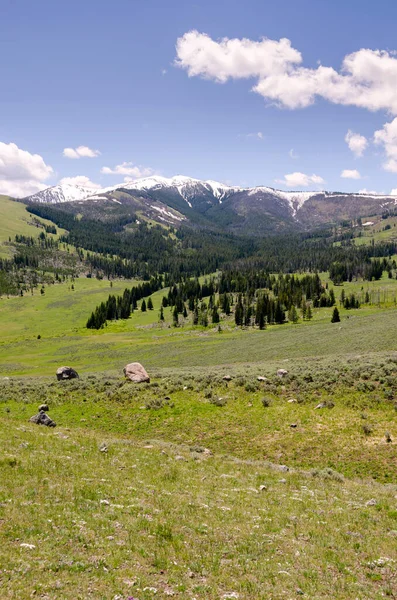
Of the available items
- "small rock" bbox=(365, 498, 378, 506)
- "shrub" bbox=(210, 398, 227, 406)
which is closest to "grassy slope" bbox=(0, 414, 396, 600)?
"small rock" bbox=(365, 498, 378, 506)

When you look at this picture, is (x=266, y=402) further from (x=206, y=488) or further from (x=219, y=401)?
(x=206, y=488)

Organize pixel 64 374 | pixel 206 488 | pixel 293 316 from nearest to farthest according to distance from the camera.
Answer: pixel 206 488 → pixel 64 374 → pixel 293 316

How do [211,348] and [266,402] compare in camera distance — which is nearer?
[266,402]

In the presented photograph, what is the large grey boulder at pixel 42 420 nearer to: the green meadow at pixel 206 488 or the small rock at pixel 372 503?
the green meadow at pixel 206 488

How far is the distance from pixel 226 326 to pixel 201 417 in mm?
112879

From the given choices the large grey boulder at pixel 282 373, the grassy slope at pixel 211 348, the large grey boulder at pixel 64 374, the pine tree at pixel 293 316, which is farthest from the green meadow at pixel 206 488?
the pine tree at pixel 293 316

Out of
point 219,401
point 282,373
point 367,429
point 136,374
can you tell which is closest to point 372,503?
point 367,429

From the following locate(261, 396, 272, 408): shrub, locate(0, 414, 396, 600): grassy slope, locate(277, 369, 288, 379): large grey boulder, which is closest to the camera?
locate(0, 414, 396, 600): grassy slope

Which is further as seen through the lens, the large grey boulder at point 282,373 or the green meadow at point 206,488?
the large grey boulder at point 282,373

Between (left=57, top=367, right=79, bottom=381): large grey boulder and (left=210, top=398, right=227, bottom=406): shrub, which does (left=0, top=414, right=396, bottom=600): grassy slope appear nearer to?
(left=210, top=398, right=227, bottom=406): shrub

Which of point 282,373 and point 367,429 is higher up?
point 282,373

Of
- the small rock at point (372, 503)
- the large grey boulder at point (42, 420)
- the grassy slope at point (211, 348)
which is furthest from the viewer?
the grassy slope at point (211, 348)

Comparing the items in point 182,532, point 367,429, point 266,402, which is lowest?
point 367,429

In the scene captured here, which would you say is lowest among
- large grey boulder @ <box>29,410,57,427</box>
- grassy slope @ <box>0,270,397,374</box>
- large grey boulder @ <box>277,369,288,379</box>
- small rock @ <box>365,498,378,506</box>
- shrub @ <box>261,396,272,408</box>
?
grassy slope @ <box>0,270,397,374</box>
